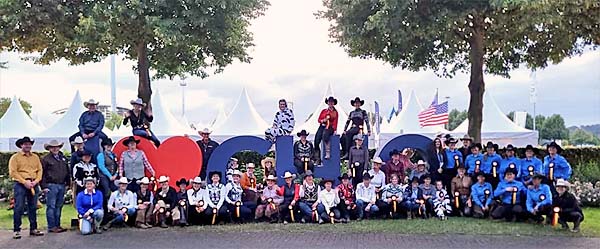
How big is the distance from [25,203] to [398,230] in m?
6.82

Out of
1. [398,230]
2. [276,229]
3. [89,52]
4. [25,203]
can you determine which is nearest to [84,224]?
[25,203]

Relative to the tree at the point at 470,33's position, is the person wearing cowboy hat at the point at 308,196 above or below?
below

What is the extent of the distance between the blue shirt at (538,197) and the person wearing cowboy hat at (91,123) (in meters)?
8.31

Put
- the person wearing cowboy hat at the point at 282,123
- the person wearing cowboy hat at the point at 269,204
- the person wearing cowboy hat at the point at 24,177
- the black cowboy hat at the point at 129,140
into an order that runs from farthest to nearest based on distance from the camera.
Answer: the person wearing cowboy hat at the point at 282,123
the black cowboy hat at the point at 129,140
the person wearing cowboy hat at the point at 269,204
the person wearing cowboy hat at the point at 24,177

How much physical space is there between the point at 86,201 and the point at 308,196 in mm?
4159

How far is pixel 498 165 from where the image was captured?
1237 cm

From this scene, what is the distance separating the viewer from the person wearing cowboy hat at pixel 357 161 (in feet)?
42.1

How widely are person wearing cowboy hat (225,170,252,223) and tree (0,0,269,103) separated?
5.39m

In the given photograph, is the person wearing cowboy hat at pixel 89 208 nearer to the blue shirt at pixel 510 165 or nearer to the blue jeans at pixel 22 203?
the blue jeans at pixel 22 203

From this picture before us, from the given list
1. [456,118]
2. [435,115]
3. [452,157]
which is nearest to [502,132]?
[435,115]

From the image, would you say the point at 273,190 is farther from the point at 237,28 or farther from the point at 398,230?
the point at 237,28

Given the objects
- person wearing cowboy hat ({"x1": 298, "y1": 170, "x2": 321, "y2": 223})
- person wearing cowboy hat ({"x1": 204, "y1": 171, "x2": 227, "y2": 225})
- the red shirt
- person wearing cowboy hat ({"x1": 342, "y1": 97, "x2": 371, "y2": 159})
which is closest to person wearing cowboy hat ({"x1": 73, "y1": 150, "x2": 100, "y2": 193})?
person wearing cowboy hat ({"x1": 204, "y1": 171, "x2": 227, "y2": 225})

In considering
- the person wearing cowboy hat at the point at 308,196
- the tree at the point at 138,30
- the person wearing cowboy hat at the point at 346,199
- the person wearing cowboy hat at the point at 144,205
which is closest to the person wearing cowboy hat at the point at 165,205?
the person wearing cowboy hat at the point at 144,205

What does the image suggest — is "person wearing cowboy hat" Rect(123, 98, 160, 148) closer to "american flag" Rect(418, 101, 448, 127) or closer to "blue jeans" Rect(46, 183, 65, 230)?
"blue jeans" Rect(46, 183, 65, 230)
